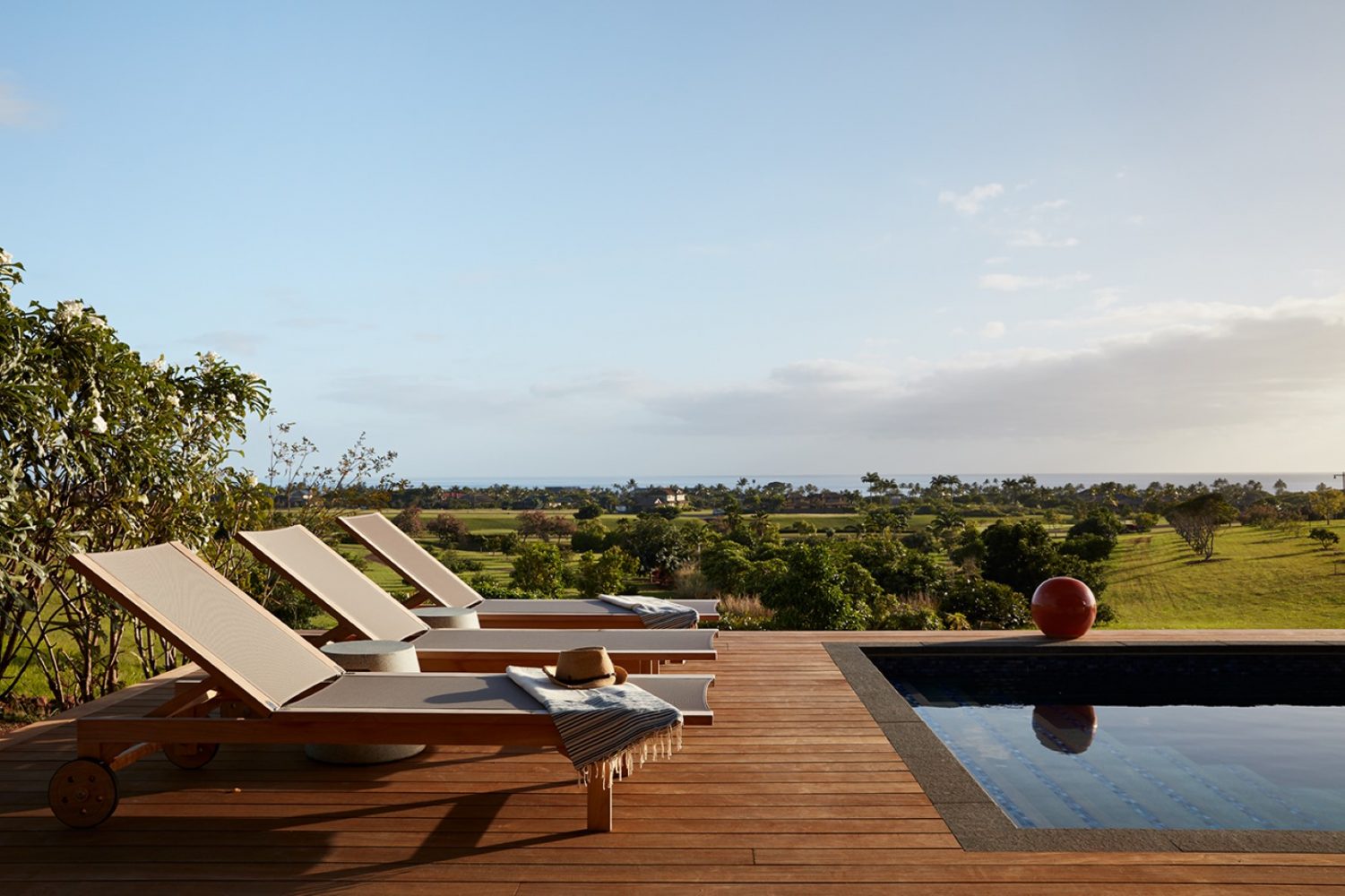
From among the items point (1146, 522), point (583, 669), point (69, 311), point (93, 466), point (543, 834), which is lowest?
point (1146, 522)

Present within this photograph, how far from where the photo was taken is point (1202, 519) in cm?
2714

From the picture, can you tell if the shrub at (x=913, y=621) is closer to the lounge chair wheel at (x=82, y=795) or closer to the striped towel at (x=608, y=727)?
the striped towel at (x=608, y=727)

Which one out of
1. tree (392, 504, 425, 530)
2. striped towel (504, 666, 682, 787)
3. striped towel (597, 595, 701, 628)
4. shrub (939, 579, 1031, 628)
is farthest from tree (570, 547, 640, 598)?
striped towel (504, 666, 682, 787)

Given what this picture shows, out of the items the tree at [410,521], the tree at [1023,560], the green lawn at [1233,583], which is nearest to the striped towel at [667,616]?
the tree at [1023,560]

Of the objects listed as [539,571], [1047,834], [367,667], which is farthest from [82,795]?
[539,571]

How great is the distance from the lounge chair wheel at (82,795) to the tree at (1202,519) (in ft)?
97.2

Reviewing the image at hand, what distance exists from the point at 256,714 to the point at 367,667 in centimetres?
75

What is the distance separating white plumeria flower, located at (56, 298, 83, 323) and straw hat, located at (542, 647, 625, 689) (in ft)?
12.2

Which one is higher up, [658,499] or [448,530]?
[658,499]

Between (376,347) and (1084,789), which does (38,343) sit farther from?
(376,347)

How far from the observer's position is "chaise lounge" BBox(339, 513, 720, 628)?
6059 mm

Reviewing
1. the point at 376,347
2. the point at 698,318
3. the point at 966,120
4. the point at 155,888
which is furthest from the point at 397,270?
the point at 155,888

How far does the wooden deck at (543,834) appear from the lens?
2961 mm

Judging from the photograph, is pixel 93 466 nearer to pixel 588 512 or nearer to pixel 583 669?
pixel 583 669
